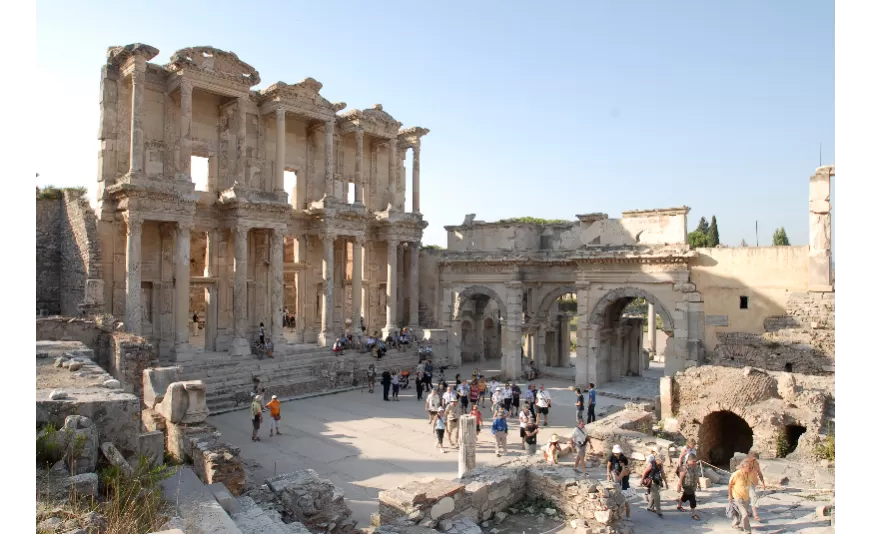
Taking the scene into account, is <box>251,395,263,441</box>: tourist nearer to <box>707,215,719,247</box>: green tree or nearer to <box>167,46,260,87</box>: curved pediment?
<box>167,46,260,87</box>: curved pediment

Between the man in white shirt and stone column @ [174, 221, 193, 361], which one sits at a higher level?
stone column @ [174, 221, 193, 361]

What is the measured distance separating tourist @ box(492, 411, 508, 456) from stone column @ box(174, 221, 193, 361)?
12188mm

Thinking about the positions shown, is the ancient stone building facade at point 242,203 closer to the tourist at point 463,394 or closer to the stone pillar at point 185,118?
the stone pillar at point 185,118

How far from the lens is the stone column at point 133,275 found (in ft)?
62.0

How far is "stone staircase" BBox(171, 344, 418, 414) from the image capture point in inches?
727

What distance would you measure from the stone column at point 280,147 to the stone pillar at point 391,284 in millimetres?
6514

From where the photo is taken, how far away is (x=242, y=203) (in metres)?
21.7

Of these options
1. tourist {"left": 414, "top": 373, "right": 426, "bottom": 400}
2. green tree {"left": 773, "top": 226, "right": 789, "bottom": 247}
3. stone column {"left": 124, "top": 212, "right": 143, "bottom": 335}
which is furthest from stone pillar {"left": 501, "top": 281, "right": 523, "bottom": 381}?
green tree {"left": 773, "top": 226, "right": 789, "bottom": 247}

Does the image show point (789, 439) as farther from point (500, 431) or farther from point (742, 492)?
point (500, 431)

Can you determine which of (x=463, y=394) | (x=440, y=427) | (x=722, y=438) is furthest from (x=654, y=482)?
(x=722, y=438)

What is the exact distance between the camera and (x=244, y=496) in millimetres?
9430

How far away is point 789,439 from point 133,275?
64.9 ft

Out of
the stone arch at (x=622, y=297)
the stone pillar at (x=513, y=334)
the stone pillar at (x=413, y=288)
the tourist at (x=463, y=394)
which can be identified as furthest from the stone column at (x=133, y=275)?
the stone arch at (x=622, y=297)
